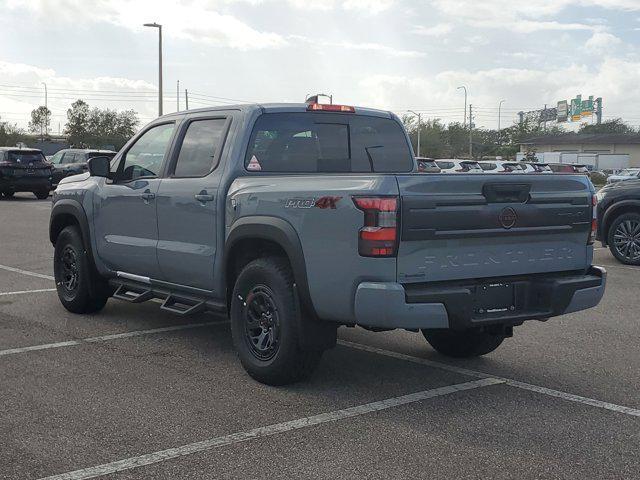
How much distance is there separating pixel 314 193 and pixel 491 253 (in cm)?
117

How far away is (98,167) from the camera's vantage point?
6973 millimetres

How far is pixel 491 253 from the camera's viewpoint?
4.95 meters

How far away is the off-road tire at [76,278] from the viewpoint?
7.41 metres

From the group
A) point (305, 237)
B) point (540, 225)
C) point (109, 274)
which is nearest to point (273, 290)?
point (305, 237)

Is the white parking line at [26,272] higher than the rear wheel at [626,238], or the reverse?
the rear wheel at [626,238]

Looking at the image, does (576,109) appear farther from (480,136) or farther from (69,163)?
(69,163)

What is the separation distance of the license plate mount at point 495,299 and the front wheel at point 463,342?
0.92 m

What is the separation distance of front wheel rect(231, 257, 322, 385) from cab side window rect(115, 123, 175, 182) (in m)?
1.69

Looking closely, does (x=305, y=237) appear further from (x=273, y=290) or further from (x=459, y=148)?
(x=459, y=148)

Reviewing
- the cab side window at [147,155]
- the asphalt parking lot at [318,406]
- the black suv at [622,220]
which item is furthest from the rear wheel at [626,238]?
the cab side window at [147,155]

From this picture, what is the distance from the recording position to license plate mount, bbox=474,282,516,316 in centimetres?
491

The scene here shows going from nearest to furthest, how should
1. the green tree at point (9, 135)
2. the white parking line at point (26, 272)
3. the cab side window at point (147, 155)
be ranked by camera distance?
the cab side window at point (147, 155), the white parking line at point (26, 272), the green tree at point (9, 135)

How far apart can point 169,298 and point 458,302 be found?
2.63 metres

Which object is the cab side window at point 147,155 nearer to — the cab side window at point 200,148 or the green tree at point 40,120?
the cab side window at point 200,148
